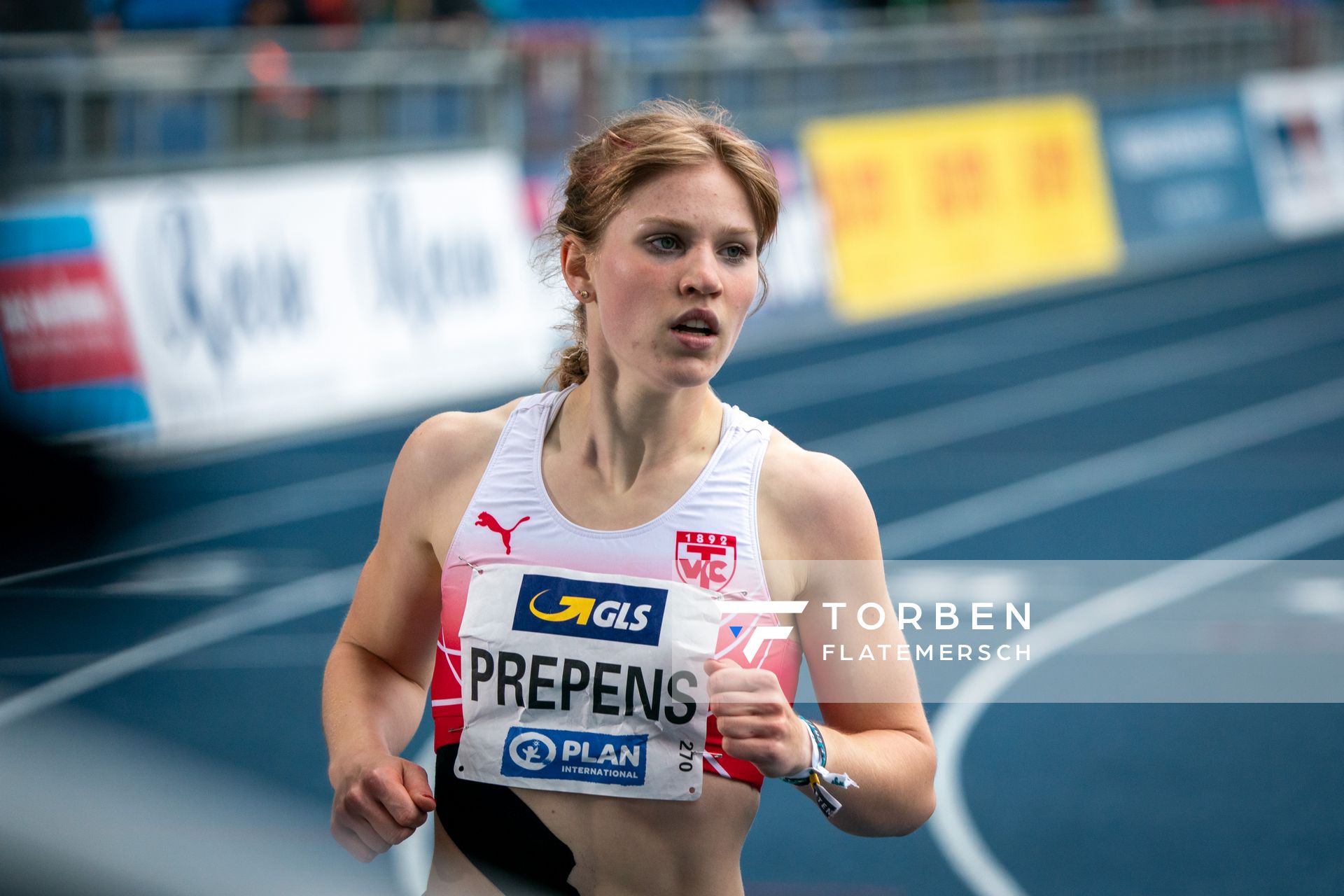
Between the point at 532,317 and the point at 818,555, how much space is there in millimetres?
8833

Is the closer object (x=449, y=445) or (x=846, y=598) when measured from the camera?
(x=846, y=598)

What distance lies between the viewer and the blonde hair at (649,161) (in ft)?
6.23

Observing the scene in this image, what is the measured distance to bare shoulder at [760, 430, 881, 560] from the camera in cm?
199

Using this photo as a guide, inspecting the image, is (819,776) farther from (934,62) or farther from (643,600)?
(934,62)

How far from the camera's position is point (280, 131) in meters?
9.58

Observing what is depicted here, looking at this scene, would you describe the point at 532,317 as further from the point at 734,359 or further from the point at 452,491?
the point at 452,491

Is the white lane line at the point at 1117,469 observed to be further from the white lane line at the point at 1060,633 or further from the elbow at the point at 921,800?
the elbow at the point at 921,800

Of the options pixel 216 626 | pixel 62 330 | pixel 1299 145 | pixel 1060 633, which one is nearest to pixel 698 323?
pixel 1060 633

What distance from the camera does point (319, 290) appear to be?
9.23m

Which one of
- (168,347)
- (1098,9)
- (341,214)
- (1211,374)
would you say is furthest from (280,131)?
(1098,9)

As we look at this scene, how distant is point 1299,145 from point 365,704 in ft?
61.9

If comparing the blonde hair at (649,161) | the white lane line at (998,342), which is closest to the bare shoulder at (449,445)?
the blonde hair at (649,161)

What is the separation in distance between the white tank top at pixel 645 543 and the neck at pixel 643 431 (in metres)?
0.03

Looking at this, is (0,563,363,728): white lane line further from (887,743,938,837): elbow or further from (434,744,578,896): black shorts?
(887,743,938,837): elbow
